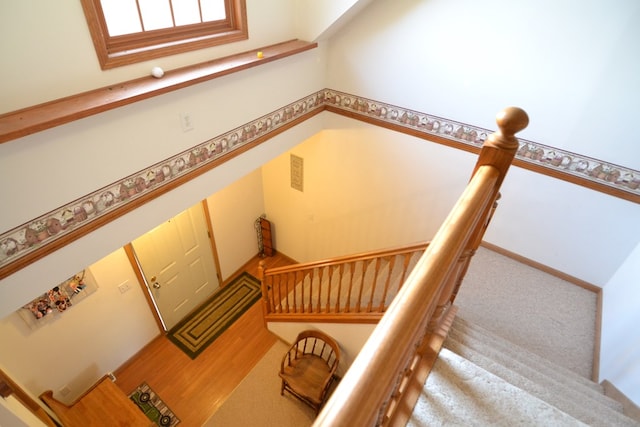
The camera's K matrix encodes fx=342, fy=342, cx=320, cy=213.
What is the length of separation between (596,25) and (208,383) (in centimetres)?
499

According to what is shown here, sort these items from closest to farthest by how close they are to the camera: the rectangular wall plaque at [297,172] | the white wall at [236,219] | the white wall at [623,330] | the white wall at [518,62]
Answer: the white wall at [623,330] < the white wall at [518,62] < the rectangular wall plaque at [297,172] < the white wall at [236,219]

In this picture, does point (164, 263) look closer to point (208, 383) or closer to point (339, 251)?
point (208, 383)

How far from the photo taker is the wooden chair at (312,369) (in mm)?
3641

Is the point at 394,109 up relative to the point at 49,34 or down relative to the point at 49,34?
down

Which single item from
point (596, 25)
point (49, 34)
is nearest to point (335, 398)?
point (49, 34)

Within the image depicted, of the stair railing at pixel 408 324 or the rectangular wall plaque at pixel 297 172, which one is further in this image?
the rectangular wall plaque at pixel 297 172

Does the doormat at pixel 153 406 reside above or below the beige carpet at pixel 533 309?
below

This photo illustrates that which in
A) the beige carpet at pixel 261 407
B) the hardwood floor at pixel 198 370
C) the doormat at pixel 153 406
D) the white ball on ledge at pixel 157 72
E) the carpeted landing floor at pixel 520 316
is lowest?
the doormat at pixel 153 406

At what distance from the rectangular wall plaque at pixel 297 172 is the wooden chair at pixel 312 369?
6.60ft

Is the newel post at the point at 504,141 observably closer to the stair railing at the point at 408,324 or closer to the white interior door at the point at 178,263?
the stair railing at the point at 408,324

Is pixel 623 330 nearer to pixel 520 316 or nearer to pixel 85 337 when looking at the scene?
pixel 520 316

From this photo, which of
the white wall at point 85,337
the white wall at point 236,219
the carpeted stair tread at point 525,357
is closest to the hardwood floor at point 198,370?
the white wall at point 85,337

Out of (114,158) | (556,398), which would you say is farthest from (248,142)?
(556,398)

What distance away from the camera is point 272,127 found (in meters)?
3.27
